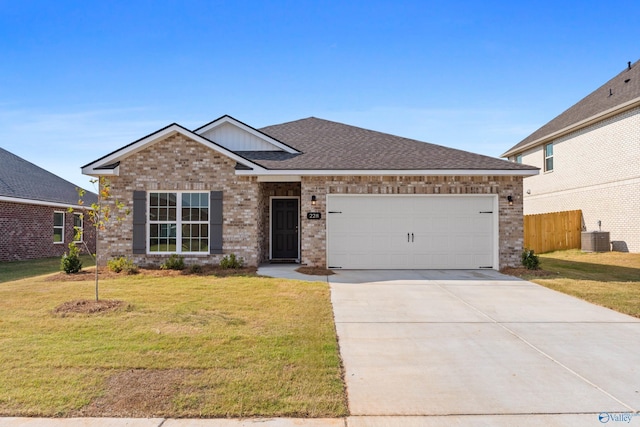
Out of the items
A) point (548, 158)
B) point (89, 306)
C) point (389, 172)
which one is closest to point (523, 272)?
point (389, 172)

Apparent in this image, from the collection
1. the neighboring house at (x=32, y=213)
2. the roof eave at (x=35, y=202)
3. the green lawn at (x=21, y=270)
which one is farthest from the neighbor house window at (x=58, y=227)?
the green lawn at (x=21, y=270)

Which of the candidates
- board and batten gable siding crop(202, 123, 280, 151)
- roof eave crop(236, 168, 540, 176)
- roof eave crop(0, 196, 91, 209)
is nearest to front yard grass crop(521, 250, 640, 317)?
roof eave crop(236, 168, 540, 176)

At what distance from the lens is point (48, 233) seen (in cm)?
1806

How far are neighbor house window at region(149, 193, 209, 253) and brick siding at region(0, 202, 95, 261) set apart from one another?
7.71 meters

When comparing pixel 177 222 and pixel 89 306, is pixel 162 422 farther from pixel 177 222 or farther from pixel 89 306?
pixel 177 222

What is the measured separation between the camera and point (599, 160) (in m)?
18.0

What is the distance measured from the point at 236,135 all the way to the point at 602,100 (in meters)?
17.3

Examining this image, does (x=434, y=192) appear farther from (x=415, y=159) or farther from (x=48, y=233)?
(x=48, y=233)

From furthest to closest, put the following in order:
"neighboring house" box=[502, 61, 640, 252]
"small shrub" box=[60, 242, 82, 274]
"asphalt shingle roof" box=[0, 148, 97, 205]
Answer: "asphalt shingle roof" box=[0, 148, 97, 205]
"neighboring house" box=[502, 61, 640, 252]
"small shrub" box=[60, 242, 82, 274]

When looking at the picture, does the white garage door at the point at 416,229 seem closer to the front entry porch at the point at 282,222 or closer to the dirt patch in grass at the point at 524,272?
the dirt patch in grass at the point at 524,272

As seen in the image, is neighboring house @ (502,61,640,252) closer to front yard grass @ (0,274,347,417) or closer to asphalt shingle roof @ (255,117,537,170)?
asphalt shingle roof @ (255,117,537,170)

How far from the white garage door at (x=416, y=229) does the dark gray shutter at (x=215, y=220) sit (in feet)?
10.8

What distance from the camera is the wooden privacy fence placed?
18.8m

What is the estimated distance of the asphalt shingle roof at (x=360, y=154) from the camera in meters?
11.8
